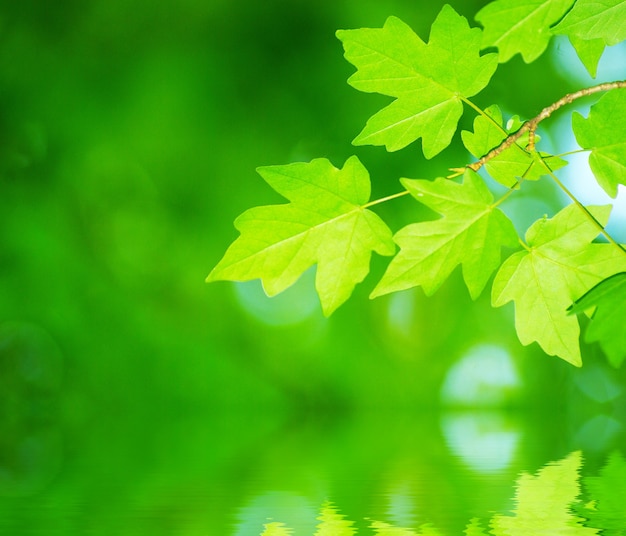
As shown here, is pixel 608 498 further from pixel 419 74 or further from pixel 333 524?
pixel 419 74

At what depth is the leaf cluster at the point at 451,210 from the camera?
1.04 feet

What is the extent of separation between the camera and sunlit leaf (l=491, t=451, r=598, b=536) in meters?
0.41

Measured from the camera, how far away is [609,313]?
26 cm

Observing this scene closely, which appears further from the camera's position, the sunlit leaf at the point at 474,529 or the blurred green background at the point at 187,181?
the blurred green background at the point at 187,181

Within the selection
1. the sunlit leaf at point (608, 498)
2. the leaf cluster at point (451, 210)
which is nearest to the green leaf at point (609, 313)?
the leaf cluster at point (451, 210)

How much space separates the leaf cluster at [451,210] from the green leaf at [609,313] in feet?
0.17

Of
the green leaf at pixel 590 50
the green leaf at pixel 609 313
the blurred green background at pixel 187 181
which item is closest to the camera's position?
the green leaf at pixel 609 313

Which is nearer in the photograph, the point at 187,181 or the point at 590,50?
the point at 590,50

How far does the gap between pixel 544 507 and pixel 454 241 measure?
258 mm

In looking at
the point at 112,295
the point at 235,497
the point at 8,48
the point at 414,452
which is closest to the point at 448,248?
the point at 235,497

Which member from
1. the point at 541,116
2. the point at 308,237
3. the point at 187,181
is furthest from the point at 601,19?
the point at 187,181

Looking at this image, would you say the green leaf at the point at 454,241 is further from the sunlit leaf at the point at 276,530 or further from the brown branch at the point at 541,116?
the sunlit leaf at the point at 276,530

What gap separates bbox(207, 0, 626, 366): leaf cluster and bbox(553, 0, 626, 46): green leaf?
4cm

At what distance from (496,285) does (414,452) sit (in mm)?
683
